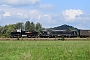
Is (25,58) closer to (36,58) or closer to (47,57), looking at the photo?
(36,58)

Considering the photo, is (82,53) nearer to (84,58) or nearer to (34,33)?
(84,58)

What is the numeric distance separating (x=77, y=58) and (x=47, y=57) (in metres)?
2.05

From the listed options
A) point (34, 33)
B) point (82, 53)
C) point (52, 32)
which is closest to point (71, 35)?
point (52, 32)

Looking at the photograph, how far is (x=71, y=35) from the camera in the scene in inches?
3199

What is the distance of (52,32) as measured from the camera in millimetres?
81062

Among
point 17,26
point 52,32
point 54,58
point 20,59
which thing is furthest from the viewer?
point 17,26

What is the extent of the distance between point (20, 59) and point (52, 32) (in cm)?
6523

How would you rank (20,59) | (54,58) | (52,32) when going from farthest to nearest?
(52,32) → (54,58) → (20,59)

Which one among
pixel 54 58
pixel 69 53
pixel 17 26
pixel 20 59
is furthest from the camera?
pixel 17 26

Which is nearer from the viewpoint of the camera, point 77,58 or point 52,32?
point 77,58

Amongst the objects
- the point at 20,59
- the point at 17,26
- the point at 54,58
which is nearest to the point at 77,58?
the point at 54,58

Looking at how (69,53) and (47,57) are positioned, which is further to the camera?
(69,53)

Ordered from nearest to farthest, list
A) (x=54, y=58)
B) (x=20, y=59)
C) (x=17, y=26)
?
(x=20, y=59)
(x=54, y=58)
(x=17, y=26)

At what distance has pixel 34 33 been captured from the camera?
3196 inches
